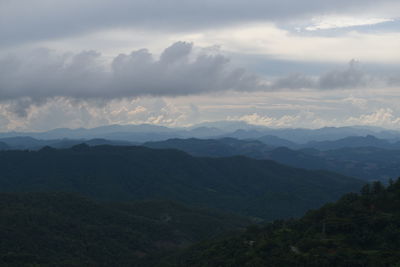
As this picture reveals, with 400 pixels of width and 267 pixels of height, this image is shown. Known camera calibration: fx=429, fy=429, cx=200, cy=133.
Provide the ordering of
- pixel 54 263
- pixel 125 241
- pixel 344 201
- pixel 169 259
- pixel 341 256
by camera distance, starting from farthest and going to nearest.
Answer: pixel 125 241 → pixel 169 259 → pixel 54 263 → pixel 344 201 → pixel 341 256

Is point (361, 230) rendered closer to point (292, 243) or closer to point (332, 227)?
point (332, 227)

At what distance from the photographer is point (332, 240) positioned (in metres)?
95.5

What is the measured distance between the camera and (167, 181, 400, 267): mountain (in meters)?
85.6

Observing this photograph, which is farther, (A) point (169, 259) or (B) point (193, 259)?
(A) point (169, 259)

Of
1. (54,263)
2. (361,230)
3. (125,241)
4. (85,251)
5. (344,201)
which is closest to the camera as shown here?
(361,230)

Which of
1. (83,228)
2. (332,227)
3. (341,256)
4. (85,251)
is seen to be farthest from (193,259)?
(83,228)

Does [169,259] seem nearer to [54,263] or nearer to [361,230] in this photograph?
[54,263]

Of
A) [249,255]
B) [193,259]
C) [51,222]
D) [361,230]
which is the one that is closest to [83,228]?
[51,222]

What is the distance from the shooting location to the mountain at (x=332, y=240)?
85.6m

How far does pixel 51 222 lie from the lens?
640 ft

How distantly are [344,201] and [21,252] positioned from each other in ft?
372

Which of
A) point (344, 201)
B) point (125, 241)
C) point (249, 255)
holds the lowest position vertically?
point (125, 241)

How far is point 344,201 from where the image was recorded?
12006 centimetres

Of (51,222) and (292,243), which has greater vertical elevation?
(292,243)
